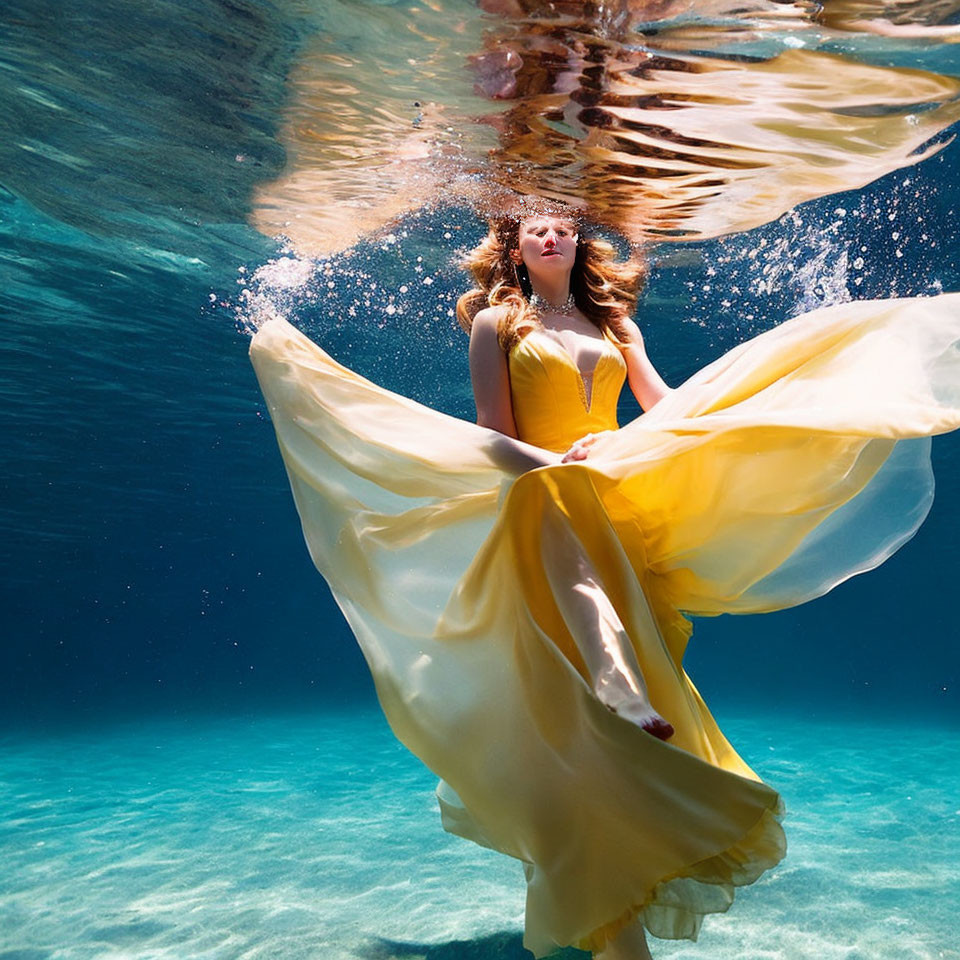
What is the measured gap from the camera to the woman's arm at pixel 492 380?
13.5 ft

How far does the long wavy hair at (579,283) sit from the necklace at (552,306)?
0.19ft

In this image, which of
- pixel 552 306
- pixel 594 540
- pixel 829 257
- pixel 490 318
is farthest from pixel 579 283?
pixel 829 257

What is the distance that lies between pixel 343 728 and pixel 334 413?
23886 mm

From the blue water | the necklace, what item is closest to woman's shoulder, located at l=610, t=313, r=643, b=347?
the necklace

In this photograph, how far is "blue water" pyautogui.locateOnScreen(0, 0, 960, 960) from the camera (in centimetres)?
599

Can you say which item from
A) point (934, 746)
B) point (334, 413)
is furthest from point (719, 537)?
point (934, 746)

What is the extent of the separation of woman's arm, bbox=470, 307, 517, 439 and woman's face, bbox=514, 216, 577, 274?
59cm

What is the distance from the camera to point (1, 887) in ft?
24.0

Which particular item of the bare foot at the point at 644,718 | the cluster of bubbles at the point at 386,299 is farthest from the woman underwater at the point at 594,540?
the cluster of bubbles at the point at 386,299

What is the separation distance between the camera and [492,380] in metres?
4.11

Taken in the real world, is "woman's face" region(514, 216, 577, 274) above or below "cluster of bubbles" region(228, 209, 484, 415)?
below

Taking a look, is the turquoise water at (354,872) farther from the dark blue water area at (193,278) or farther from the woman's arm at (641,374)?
A: the dark blue water area at (193,278)

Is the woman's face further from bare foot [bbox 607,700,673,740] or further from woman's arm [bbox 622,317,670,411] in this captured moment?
bare foot [bbox 607,700,673,740]

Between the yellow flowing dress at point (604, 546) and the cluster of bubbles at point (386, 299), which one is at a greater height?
the cluster of bubbles at point (386, 299)
